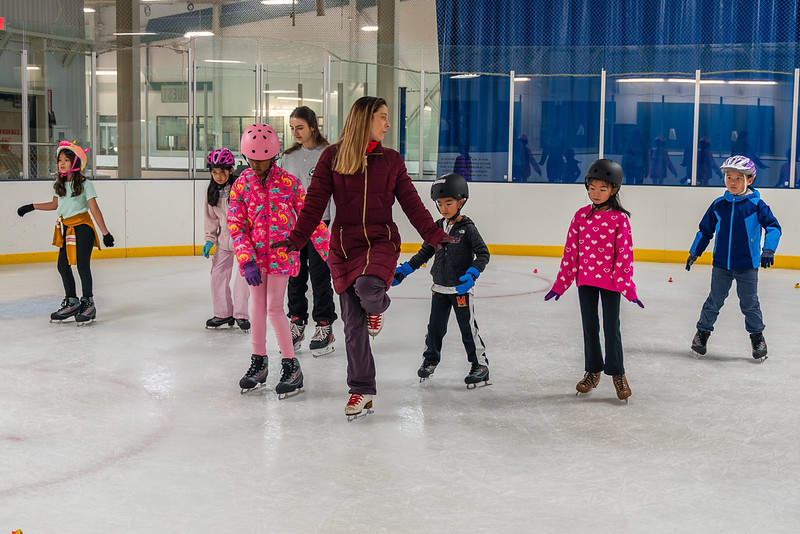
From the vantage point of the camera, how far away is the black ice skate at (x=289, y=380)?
3957 mm

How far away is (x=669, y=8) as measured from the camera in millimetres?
11656

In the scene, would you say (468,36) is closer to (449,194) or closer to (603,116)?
(603,116)

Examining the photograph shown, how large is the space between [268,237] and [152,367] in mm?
1207

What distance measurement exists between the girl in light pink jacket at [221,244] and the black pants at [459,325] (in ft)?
5.42

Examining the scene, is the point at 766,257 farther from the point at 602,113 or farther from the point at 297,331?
the point at 602,113

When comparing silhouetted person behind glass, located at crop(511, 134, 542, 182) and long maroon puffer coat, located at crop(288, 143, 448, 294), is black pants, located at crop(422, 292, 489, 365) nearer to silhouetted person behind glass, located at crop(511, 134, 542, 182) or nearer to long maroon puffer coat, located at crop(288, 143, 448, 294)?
long maroon puffer coat, located at crop(288, 143, 448, 294)

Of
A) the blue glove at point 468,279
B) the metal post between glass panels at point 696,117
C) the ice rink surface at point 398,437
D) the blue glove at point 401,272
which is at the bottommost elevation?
the ice rink surface at point 398,437

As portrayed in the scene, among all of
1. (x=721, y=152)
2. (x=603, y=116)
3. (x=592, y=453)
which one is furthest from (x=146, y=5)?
(x=592, y=453)

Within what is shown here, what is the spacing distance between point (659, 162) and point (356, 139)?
7314mm

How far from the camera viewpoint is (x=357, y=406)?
364 cm

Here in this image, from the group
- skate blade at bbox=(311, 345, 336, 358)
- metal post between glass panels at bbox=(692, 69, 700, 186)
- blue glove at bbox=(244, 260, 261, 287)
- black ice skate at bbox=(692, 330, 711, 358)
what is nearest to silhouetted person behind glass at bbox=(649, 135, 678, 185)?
metal post between glass panels at bbox=(692, 69, 700, 186)

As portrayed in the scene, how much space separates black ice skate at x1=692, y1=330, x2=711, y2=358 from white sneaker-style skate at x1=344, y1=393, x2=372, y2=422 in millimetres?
2229

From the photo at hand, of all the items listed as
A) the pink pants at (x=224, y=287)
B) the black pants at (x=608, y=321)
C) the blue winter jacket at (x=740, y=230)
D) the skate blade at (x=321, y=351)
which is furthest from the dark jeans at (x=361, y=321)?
the blue winter jacket at (x=740, y=230)

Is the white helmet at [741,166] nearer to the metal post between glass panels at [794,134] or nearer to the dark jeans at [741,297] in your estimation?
the dark jeans at [741,297]
